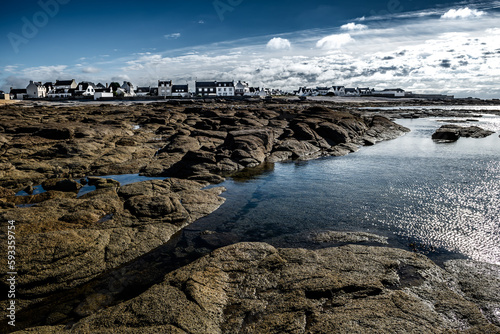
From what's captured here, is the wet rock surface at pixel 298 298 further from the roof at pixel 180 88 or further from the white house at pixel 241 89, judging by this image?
the white house at pixel 241 89

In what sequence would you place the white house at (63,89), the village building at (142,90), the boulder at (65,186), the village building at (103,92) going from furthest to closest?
1. the village building at (142,90)
2. the white house at (63,89)
3. the village building at (103,92)
4. the boulder at (65,186)

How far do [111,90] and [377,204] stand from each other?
145m

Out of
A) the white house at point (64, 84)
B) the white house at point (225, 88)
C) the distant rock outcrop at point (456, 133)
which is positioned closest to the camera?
the distant rock outcrop at point (456, 133)

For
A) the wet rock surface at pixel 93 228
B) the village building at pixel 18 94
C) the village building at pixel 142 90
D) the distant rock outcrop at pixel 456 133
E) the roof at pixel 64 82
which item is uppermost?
the roof at pixel 64 82

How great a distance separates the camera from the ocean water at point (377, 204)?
10.9m

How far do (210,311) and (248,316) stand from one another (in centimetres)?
84

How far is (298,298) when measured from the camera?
23.2 ft

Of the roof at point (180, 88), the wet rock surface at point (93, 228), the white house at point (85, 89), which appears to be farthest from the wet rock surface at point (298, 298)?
the white house at point (85, 89)

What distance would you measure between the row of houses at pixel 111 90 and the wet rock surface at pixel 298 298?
12222 cm

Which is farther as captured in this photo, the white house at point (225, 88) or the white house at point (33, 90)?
the white house at point (225, 88)

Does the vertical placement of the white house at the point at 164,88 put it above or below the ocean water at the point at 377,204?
above

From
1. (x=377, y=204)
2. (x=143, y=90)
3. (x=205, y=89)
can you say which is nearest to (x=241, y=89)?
(x=205, y=89)

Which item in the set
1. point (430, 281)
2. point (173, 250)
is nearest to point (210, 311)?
point (173, 250)

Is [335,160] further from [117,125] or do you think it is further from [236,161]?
[117,125]
